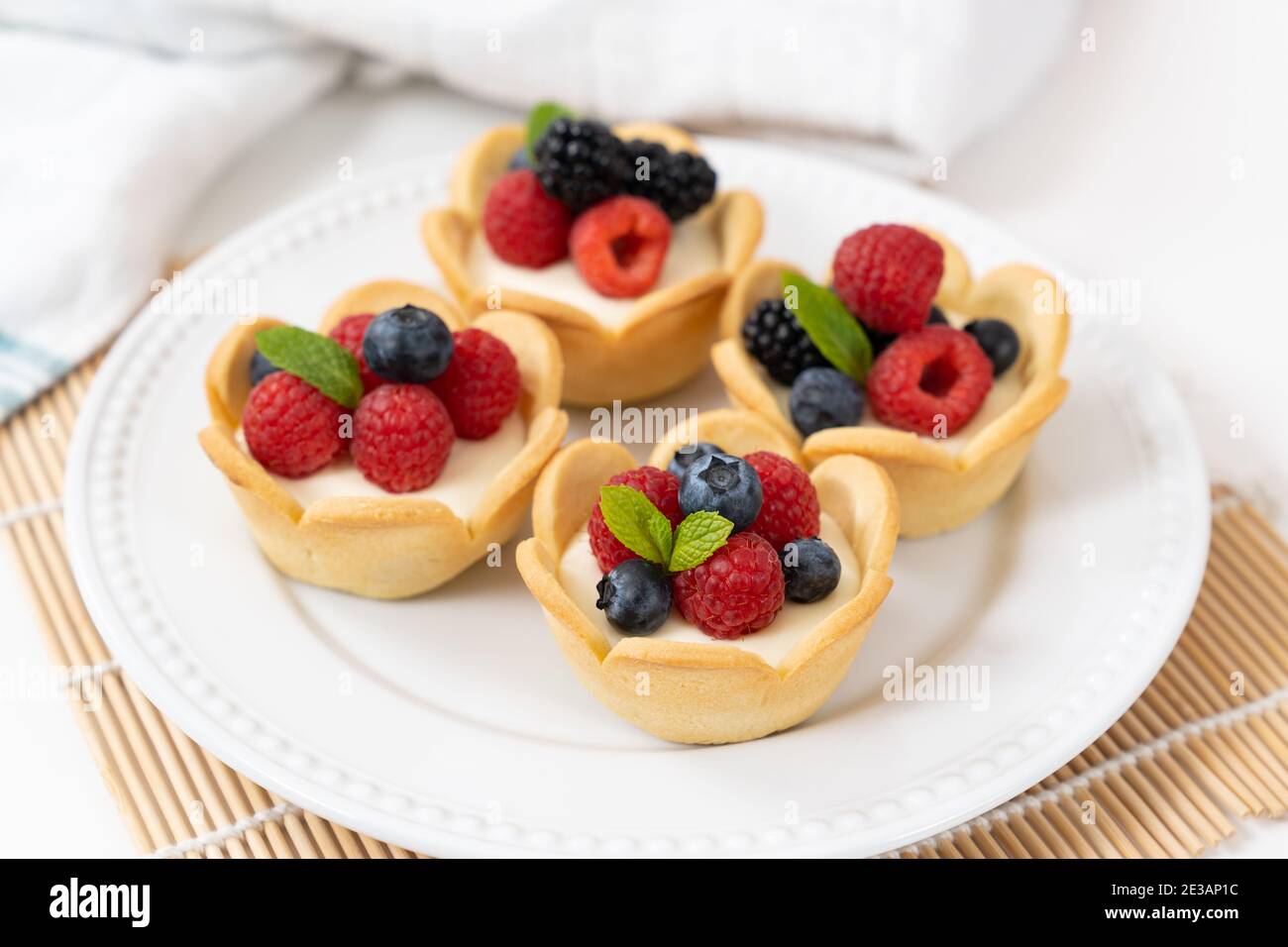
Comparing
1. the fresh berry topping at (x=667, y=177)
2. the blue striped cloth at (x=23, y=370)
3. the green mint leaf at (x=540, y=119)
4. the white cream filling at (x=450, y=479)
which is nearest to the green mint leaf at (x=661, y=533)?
the white cream filling at (x=450, y=479)

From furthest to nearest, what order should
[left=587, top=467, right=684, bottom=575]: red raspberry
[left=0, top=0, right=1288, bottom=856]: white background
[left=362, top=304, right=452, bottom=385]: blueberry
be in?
[left=0, top=0, right=1288, bottom=856]: white background
[left=362, top=304, right=452, bottom=385]: blueberry
[left=587, top=467, right=684, bottom=575]: red raspberry

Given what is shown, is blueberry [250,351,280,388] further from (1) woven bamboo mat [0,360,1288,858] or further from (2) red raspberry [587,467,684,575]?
(2) red raspberry [587,467,684,575]

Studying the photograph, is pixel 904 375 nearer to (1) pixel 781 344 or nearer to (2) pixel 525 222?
(1) pixel 781 344

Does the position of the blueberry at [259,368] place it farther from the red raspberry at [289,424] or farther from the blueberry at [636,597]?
the blueberry at [636,597]

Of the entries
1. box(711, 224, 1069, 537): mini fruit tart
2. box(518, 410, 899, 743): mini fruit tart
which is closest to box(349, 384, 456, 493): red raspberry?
box(518, 410, 899, 743): mini fruit tart

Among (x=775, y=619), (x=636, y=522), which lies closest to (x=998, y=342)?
(x=775, y=619)

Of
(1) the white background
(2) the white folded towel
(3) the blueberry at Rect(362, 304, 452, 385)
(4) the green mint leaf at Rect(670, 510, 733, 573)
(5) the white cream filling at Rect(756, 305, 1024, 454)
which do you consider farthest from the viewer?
(2) the white folded towel

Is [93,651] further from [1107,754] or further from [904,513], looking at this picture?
[1107,754]
